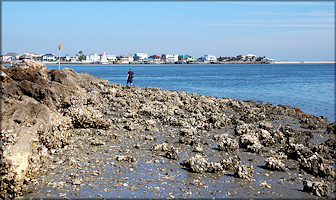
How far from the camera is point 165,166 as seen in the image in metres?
9.73

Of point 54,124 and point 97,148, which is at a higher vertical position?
point 54,124

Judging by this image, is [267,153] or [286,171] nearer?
[286,171]

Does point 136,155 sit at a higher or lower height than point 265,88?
higher

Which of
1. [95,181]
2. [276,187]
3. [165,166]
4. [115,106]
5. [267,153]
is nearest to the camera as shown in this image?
[95,181]

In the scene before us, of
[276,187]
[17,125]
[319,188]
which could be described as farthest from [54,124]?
[319,188]

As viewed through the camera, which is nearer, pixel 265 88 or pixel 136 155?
pixel 136 155

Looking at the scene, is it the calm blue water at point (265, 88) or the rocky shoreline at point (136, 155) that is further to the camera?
the calm blue water at point (265, 88)

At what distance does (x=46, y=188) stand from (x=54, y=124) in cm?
320

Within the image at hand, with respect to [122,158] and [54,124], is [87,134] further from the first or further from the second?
[122,158]

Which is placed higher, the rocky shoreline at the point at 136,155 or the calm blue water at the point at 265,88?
the rocky shoreline at the point at 136,155

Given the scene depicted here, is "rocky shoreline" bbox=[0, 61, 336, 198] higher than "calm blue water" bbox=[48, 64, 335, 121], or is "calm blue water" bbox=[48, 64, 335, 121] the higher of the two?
"rocky shoreline" bbox=[0, 61, 336, 198]

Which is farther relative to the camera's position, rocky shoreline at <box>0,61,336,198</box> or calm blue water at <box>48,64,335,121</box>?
calm blue water at <box>48,64,335,121</box>

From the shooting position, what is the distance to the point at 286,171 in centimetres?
1025

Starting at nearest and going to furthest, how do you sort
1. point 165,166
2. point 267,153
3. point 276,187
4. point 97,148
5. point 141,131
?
1. point 276,187
2. point 165,166
3. point 97,148
4. point 267,153
5. point 141,131
